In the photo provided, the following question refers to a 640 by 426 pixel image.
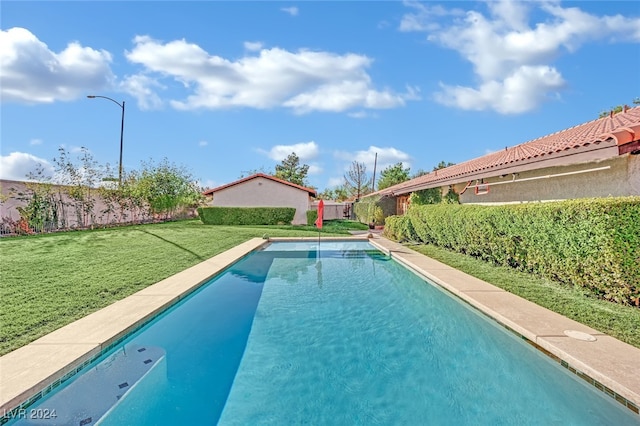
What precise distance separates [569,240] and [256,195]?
888 inches

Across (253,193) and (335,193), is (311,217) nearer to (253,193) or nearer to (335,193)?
(253,193)

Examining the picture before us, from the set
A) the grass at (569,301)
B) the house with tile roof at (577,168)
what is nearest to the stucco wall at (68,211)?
the grass at (569,301)

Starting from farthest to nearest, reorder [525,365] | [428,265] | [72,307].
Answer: [428,265], [72,307], [525,365]

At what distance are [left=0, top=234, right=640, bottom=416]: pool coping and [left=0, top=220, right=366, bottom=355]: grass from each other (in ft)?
1.33

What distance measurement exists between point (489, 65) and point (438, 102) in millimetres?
6300

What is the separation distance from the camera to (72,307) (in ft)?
17.3

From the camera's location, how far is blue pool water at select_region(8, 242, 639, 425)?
3191 mm

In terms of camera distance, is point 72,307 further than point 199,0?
No

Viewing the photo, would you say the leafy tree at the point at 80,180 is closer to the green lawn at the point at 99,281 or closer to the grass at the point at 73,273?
the grass at the point at 73,273

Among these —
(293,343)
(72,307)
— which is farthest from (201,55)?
(293,343)

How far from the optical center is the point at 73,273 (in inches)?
299

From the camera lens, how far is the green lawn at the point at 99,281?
4.68m

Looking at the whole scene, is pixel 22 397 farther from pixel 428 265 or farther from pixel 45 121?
pixel 45 121

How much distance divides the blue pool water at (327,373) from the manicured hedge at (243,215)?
62.2 ft
